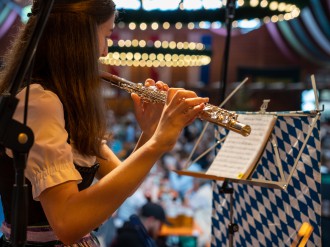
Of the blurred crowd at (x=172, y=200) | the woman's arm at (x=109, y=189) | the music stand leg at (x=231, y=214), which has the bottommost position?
the blurred crowd at (x=172, y=200)

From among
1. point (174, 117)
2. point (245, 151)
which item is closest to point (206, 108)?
point (174, 117)

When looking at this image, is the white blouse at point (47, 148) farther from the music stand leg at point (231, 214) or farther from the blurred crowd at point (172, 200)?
the blurred crowd at point (172, 200)

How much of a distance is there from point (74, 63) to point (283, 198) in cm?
117

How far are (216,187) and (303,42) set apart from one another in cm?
1307

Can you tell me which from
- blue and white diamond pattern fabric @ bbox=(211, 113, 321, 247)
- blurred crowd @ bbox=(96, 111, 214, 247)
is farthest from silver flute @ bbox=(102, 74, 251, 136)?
blurred crowd @ bbox=(96, 111, 214, 247)

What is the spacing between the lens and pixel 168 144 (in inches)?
63.8

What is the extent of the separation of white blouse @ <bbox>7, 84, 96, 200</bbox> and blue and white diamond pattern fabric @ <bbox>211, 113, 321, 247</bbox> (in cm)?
106

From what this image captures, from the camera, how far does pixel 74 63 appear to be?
5.54ft

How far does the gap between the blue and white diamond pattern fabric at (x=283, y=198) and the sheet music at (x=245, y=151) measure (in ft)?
0.31

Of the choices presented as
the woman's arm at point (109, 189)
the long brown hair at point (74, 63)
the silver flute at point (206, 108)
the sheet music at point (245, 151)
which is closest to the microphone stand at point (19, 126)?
the woman's arm at point (109, 189)

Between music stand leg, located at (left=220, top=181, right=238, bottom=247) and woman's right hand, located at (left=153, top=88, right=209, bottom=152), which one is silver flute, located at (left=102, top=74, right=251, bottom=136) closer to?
woman's right hand, located at (left=153, top=88, right=209, bottom=152)

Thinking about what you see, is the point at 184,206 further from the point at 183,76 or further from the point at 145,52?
A: the point at 183,76

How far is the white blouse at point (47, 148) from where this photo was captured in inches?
59.9

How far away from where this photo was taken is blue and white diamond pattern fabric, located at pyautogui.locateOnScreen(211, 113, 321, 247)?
219 centimetres
